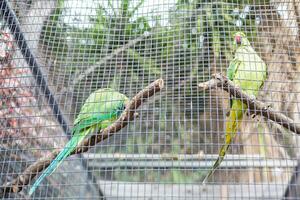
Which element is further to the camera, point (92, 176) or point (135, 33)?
point (92, 176)

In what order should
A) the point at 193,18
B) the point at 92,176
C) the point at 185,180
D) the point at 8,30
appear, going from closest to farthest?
the point at 8,30 → the point at 193,18 → the point at 92,176 → the point at 185,180

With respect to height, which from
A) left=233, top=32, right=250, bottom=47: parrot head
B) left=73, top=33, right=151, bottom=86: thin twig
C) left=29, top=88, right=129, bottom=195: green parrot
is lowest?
left=29, top=88, right=129, bottom=195: green parrot

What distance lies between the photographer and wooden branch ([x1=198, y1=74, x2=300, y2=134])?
2.43m

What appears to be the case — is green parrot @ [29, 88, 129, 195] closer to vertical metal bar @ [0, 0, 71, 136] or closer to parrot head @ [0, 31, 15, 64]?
vertical metal bar @ [0, 0, 71, 136]

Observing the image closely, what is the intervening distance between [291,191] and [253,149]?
0.65 metres

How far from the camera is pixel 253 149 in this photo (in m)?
3.94

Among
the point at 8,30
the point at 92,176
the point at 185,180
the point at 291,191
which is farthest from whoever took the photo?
the point at 185,180

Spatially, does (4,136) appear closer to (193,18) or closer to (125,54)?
(125,54)

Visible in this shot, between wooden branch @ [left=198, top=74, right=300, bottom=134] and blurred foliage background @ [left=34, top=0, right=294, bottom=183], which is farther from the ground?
blurred foliage background @ [left=34, top=0, right=294, bottom=183]

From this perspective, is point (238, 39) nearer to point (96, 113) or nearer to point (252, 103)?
point (252, 103)

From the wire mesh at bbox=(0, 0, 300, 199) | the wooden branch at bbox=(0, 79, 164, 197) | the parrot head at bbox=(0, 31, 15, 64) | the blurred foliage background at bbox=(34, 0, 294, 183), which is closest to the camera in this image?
the wooden branch at bbox=(0, 79, 164, 197)

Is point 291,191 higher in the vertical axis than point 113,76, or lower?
lower

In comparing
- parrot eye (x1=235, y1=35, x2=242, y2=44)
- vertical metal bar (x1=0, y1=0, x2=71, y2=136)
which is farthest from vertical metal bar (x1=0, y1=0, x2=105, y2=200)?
parrot eye (x1=235, y1=35, x2=242, y2=44)

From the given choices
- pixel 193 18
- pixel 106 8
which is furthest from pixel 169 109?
pixel 106 8
